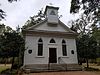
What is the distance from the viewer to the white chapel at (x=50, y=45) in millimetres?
16125

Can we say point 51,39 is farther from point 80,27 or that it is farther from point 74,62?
point 80,27

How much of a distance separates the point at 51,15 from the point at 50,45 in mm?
4432

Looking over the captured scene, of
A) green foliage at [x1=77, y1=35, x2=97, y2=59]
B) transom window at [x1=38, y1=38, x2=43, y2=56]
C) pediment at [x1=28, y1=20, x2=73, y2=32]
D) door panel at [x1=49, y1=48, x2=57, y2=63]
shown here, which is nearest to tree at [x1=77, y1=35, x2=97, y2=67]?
green foliage at [x1=77, y1=35, x2=97, y2=59]

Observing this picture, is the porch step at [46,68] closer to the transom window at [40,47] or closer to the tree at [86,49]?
the transom window at [40,47]

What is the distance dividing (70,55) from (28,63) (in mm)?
5698

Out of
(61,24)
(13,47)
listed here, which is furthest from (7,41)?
(61,24)

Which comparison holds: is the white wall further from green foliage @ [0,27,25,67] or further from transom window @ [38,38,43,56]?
green foliage @ [0,27,25,67]

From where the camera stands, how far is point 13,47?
1733 centimetres

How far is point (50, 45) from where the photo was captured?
56.6 ft

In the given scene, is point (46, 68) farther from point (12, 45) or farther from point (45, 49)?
point (12, 45)

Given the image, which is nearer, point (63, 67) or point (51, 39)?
point (63, 67)

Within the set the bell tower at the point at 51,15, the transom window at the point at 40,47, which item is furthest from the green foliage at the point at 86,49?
the transom window at the point at 40,47

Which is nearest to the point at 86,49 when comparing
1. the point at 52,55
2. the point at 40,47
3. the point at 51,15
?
the point at 52,55

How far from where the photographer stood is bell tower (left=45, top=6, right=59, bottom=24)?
18.3 meters
